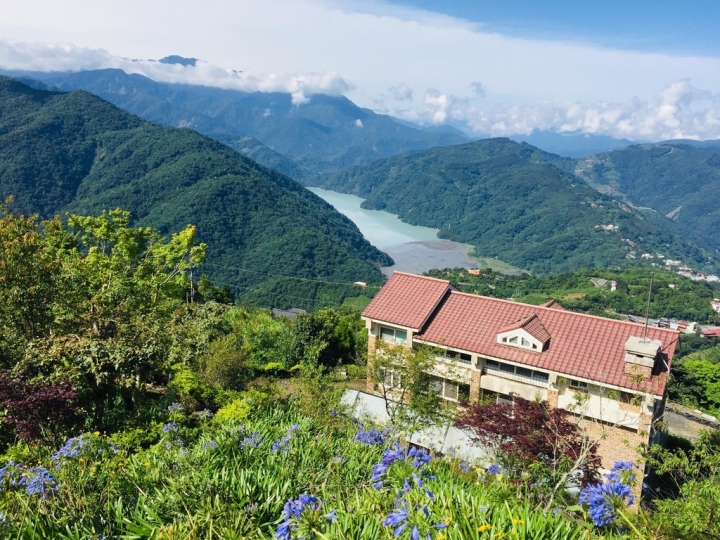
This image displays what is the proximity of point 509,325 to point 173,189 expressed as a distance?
7472cm

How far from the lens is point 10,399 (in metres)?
6.98

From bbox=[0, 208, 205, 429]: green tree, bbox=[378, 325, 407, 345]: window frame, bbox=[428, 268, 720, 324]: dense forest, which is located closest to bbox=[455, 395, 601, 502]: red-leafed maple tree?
bbox=[378, 325, 407, 345]: window frame

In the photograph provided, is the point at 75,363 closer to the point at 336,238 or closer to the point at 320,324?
the point at 320,324

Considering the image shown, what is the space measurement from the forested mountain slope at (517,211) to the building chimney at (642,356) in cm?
10109

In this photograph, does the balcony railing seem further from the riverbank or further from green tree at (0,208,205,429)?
the riverbank

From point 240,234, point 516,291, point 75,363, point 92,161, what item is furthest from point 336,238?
point 75,363

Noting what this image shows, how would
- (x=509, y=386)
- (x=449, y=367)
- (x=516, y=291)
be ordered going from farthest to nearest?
1. (x=516, y=291)
2. (x=509, y=386)
3. (x=449, y=367)

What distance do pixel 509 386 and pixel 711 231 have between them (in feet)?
656

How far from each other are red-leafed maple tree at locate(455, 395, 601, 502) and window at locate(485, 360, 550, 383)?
8.60ft

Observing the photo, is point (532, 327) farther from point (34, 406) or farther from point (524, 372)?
point (34, 406)

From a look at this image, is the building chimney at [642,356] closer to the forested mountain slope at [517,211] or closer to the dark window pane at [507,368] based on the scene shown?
the dark window pane at [507,368]

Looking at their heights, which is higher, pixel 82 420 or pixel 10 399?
pixel 10 399

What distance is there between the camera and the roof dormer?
14.0 meters

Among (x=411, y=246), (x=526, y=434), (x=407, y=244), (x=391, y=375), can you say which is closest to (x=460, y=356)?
(x=391, y=375)
